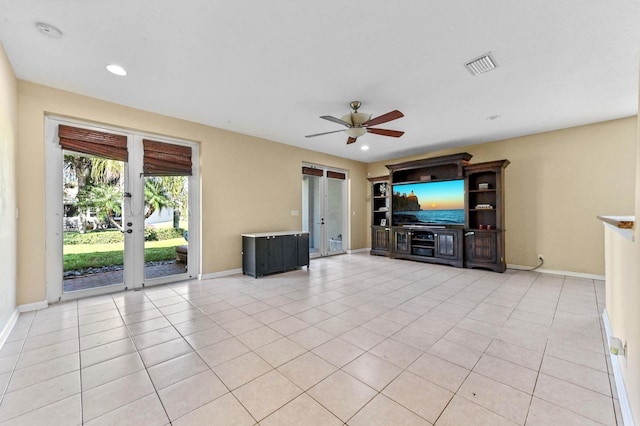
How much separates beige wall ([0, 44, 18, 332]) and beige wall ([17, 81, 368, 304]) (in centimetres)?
20

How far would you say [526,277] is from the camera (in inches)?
192

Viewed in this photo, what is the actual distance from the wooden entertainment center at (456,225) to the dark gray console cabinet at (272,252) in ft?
8.71

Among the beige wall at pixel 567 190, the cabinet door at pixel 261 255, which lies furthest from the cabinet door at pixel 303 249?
the beige wall at pixel 567 190

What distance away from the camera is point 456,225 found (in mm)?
5973

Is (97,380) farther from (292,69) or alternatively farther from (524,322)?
(524,322)

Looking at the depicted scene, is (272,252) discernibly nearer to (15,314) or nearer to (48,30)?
(15,314)

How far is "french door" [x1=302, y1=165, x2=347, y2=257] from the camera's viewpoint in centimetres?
707

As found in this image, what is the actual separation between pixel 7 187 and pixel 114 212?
4.23 feet

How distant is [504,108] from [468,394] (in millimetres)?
4097

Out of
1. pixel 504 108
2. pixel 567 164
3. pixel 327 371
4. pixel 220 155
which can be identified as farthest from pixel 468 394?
pixel 567 164

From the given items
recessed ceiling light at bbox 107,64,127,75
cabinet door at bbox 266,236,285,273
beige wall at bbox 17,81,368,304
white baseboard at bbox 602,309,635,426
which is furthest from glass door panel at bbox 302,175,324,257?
white baseboard at bbox 602,309,635,426

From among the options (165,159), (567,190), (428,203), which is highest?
(165,159)

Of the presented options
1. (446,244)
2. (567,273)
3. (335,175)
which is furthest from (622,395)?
(335,175)

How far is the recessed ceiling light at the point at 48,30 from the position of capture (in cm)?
230
